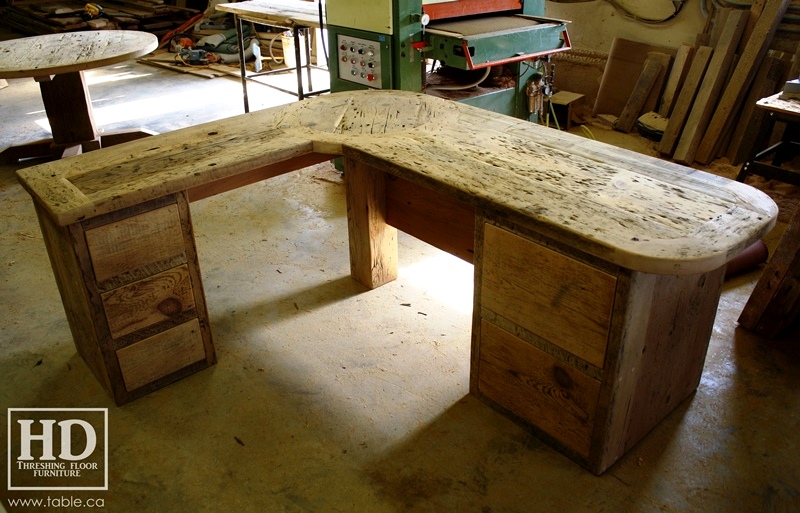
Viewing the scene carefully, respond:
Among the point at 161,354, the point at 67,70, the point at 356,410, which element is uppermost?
the point at 67,70

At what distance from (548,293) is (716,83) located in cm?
290

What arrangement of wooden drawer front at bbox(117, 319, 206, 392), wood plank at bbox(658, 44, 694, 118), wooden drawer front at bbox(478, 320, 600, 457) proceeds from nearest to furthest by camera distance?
wooden drawer front at bbox(478, 320, 600, 457) < wooden drawer front at bbox(117, 319, 206, 392) < wood plank at bbox(658, 44, 694, 118)

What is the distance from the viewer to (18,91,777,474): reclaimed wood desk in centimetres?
159

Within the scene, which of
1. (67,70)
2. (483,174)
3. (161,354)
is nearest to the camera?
(483,174)

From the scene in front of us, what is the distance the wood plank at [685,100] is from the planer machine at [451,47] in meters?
1.03

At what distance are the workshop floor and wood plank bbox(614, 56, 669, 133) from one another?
2.01 metres

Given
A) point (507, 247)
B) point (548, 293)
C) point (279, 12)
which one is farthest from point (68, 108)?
point (548, 293)

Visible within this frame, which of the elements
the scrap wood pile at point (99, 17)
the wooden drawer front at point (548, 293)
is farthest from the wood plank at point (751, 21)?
the scrap wood pile at point (99, 17)

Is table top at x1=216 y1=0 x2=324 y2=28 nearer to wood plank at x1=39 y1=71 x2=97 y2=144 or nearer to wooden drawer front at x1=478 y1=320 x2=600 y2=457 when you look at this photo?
wood plank at x1=39 y1=71 x2=97 y2=144

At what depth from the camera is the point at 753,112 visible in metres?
3.83

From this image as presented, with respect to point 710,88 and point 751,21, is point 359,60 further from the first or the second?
point 751,21

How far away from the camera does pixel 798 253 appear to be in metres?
2.27

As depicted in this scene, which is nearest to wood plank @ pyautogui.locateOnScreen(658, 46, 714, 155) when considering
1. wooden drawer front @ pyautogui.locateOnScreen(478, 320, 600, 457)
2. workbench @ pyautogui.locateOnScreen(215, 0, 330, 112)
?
workbench @ pyautogui.locateOnScreen(215, 0, 330, 112)

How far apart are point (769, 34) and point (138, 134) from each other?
156 inches
